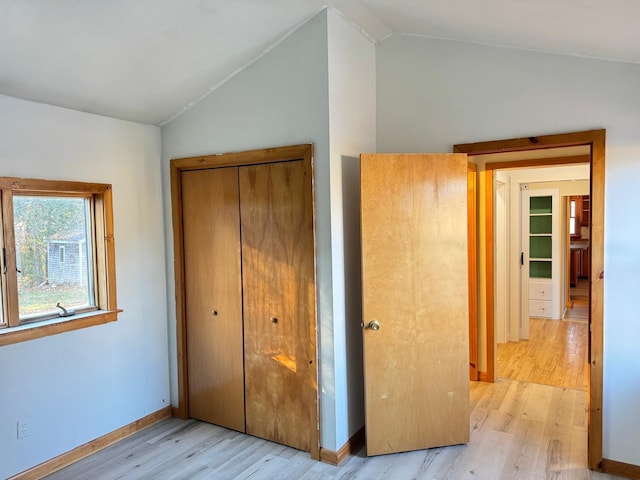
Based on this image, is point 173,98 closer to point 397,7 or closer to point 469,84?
point 397,7

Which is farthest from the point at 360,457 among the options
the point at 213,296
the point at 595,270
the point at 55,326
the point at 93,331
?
the point at 55,326

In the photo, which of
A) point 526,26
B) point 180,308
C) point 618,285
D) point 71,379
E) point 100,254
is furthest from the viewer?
point 180,308

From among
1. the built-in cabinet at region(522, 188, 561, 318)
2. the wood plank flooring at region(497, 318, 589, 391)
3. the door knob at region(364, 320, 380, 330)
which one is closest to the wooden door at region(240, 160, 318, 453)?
the door knob at region(364, 320, 380, 330)

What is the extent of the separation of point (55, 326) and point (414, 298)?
223cm

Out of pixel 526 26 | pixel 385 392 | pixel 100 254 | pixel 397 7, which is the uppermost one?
pixel 397 7

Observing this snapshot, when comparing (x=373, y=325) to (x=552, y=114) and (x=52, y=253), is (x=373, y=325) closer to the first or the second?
(x=552, y=114)

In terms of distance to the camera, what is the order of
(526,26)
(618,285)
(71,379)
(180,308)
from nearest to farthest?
(526,26)
(618,285)
(71,379)
(180,308)

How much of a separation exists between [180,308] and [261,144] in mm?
1429

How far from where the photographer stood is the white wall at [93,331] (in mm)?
2605

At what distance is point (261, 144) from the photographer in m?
2.98

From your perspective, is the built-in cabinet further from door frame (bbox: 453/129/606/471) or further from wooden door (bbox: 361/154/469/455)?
wooden door (bbox: 361/154/469/455)

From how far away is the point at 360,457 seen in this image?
2.92 meters

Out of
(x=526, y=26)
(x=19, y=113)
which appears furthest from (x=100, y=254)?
(x=526, y=26)

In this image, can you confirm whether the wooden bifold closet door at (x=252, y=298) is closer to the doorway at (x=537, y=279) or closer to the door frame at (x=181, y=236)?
the door frame at (x=181, y=236)
